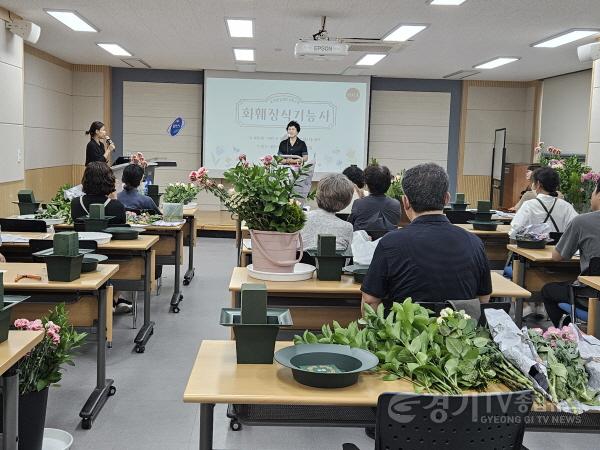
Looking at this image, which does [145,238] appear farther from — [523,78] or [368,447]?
[523,78]

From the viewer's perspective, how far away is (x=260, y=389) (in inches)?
77.2

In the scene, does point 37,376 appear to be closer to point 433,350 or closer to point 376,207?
point 433,350

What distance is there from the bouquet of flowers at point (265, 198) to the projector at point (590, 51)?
20.4ft

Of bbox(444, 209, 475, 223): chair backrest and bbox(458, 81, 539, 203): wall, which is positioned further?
bbox(458, 81, 539, 203): wall

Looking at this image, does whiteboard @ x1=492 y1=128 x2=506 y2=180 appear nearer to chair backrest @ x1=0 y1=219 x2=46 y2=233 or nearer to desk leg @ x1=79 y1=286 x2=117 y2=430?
chair backrest @ x1=0 y1=219 x2=46 y2=233

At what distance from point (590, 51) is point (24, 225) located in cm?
678

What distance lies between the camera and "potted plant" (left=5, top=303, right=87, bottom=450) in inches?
114

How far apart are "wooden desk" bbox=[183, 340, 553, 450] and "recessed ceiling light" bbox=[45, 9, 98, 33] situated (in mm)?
6937

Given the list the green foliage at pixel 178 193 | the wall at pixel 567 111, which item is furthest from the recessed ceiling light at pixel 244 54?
the wall at pixel 567 111

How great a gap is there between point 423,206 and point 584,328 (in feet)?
7.32

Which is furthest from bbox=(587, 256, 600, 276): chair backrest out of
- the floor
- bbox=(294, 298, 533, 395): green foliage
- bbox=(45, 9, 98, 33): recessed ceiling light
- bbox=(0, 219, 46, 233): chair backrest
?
bbox=(45, 9, 98, 33): recessed ceiling light

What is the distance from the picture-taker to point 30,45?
10.9m

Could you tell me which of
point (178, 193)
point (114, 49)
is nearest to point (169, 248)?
point (178, 193)

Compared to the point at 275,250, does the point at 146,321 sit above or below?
below
